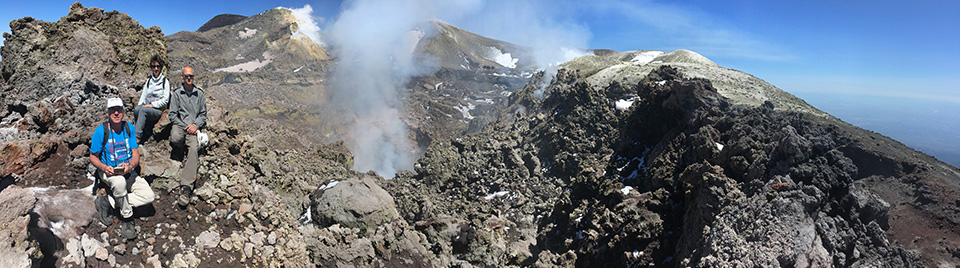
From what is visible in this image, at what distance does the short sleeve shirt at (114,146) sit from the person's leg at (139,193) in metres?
0.66

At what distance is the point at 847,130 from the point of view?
1872 centimetres

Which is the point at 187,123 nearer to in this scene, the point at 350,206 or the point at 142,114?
the point at 142,114

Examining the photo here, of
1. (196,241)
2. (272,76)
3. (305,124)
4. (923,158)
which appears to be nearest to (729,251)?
(923,158)

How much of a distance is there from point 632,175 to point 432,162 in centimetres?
1762

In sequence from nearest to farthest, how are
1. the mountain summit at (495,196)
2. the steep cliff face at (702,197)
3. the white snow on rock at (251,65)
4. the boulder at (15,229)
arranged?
the boulder at (15,229) < the mountain summit at (495,196) < the steep cliff face at (702,197) < the white snow on rock at (251,65)

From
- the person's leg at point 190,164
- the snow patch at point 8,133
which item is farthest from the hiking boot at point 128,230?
the snow patch at point 8,133

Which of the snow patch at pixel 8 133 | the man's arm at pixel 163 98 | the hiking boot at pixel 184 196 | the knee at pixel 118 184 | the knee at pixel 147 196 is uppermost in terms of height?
the man's arm at pixel 163 98

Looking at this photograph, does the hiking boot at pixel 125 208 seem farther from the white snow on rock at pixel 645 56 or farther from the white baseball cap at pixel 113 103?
the white snow on rock at pixel 645 56

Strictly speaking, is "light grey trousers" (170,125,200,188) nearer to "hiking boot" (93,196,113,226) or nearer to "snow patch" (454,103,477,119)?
"hiking boot" (93,196,113,226)

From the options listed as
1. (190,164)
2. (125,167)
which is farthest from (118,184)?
(190,164)

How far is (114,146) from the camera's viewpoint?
634 cm

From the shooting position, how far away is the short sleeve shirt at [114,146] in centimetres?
615

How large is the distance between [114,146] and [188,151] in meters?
2.42

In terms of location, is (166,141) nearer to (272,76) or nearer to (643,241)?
(643,241)
